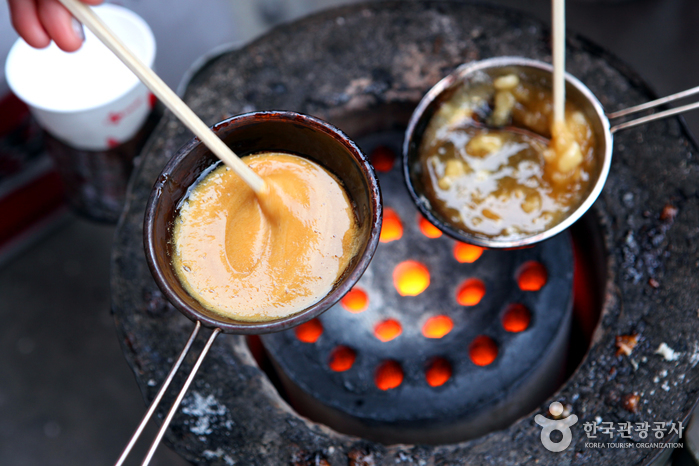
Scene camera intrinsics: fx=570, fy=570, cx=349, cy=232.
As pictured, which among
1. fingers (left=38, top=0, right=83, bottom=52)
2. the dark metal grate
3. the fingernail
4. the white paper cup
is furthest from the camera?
the white paper cup

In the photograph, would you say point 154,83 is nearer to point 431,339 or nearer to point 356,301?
point 356,301

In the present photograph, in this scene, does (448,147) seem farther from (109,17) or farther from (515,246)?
(109,17)

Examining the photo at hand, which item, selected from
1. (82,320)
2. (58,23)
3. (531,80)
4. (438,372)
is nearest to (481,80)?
(531,80)

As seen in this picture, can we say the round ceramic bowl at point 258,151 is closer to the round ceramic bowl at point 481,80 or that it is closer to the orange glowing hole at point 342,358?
the round ceramic bowl at point 481,80

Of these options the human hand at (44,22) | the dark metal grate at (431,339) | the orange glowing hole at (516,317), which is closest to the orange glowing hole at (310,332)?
the dark metal grate at (431,339)

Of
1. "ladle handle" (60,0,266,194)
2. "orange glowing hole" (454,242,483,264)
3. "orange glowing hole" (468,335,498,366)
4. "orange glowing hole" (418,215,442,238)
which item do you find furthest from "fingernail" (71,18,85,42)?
"orange glowing hole" (468,335,498,366)

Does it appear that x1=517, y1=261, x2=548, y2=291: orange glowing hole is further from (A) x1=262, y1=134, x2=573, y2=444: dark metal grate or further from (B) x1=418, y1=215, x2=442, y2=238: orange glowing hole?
(B) x1=418, y1=215, x2=442, y2=238: orange glowing hole
